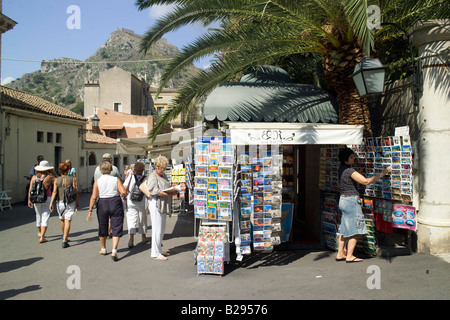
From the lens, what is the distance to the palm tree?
6203mm

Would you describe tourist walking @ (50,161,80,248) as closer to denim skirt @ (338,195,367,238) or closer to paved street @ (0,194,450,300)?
paved street @ (0,194,450,300)

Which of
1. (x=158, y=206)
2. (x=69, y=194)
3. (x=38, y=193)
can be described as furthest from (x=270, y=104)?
(x=38, y=193)

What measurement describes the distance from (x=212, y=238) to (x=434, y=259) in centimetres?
358

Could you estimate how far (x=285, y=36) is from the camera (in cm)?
669

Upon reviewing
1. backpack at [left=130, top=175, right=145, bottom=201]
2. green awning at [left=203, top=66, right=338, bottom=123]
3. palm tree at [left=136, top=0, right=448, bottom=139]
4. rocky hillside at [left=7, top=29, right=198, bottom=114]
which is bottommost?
backpack at [left=130, top=175, right=145, bottom=201]

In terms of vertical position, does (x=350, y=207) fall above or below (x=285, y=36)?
below

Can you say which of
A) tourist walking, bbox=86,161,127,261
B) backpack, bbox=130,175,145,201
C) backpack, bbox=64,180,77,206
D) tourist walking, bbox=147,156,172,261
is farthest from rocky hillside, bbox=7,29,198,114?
tourist walking, bbox=147,156,172,261

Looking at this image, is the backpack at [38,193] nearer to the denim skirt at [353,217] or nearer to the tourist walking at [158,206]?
the tourist walking at [158,206]

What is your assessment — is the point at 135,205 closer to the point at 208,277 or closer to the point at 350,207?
the point at 208,277

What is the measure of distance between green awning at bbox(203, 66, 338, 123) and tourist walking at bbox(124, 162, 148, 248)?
1.94 meters

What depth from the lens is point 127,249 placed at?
6.76m

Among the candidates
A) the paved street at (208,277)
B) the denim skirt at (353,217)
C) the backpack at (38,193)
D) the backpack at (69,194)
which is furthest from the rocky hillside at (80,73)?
the denim skirt at (353,217)

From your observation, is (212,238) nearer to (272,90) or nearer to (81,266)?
(81,266)

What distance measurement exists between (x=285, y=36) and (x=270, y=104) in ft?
4.55
